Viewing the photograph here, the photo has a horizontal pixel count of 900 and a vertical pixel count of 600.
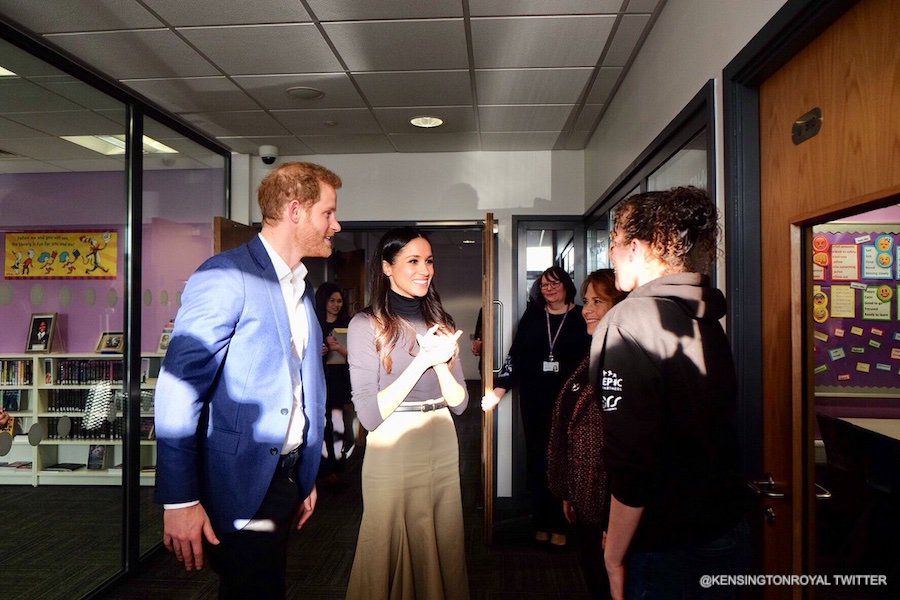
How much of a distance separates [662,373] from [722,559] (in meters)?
0.39

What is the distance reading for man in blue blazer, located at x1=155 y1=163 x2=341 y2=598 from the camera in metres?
1.24

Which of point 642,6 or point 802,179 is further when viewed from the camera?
point 642,6

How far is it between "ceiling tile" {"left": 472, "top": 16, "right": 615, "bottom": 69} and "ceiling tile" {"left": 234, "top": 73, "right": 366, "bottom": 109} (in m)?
0.77

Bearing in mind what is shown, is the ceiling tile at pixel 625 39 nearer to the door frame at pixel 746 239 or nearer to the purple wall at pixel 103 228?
the door frame at pixel 746 239

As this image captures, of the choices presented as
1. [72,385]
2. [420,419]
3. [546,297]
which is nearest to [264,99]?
[72,385]

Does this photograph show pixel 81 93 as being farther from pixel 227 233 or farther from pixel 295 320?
pixel 295 320

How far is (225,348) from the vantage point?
1332 millimetres

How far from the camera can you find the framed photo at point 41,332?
2336 millimetres

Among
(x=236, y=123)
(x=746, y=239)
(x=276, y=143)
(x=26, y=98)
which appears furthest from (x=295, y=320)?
(x=276, y=143)

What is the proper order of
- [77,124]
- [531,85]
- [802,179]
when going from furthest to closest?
[531,85]
[77,124]
[802,179]

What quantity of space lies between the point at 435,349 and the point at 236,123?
2564mm

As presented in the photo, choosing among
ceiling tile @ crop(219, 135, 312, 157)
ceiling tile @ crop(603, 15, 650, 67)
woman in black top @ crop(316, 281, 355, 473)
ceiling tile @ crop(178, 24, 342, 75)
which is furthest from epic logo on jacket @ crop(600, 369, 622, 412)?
ceiling tile @ crop(219, 135, 312, 157)

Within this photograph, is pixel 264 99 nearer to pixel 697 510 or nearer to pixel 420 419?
pixel 420 419

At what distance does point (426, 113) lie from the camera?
3.37 m
